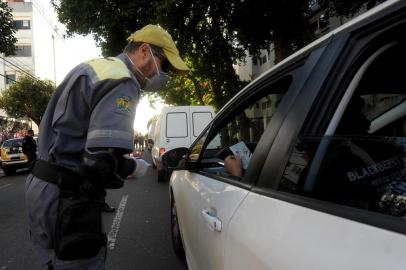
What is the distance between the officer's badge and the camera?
1894 millimetres

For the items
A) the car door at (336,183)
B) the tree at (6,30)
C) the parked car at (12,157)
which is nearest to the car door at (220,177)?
the car door at (336,183)

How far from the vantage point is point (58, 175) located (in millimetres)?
2006

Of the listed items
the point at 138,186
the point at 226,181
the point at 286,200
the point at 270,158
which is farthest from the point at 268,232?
the point at 138,186

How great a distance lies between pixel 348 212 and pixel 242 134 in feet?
9.14

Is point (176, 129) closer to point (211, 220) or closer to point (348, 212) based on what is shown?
point (211, 220)

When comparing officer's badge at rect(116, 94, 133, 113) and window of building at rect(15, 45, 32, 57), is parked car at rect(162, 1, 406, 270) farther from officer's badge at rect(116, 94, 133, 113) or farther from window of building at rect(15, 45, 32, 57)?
window of building at rect(15, 45, 32, 57)

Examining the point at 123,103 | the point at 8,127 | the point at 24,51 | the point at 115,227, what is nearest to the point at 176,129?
the point at 115,227

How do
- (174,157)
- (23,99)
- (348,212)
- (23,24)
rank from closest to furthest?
(348,212) < (174,157) < (23,99) < (23,24)

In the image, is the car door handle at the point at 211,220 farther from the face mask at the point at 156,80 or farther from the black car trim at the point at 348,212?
the face mask at the point at 156,80

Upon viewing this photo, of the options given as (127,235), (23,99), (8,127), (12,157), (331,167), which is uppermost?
(23,99)

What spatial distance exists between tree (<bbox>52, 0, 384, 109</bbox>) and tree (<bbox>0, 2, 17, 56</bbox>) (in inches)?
74.5

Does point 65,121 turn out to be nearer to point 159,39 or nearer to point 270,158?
point 159,39

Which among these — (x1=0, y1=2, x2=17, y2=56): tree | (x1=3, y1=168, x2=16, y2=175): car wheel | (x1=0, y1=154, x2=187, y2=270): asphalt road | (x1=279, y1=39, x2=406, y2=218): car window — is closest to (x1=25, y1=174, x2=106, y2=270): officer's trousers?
(x1=279, y1=39, x2=406, y2=218): car window

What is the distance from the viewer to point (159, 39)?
2.29 metres
